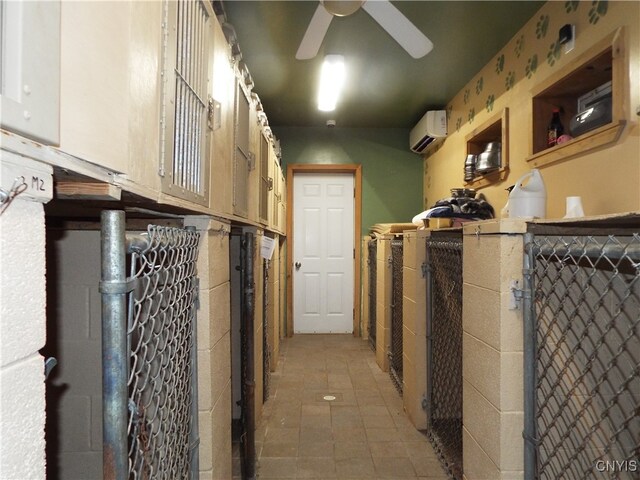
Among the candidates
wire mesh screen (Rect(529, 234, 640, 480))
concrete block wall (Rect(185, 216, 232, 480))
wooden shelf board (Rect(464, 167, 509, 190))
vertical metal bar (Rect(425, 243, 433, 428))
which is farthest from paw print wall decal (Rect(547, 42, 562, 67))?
concrete block wall (Rect(185, 216, 232, 480))

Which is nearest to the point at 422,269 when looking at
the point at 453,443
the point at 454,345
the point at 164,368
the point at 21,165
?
the point at 454,345

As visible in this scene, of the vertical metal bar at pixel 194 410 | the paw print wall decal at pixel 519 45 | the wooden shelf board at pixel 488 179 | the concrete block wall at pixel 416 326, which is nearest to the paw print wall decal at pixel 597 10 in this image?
the paw print wall decal at pixel 519 45

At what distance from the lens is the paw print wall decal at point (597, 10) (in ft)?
6.25

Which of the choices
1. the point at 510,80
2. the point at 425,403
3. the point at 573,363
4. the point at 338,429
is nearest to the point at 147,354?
the point at 573,363

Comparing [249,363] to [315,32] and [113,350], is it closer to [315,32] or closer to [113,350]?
[113,350]

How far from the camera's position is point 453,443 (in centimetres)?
225

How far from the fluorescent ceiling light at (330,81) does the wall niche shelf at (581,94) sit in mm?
1474

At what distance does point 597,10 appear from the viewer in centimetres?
196

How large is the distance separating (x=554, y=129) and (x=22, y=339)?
286 cm

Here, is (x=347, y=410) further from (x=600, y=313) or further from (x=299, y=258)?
(x=299, y=258)

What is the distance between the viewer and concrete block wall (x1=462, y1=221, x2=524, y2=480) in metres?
1.29

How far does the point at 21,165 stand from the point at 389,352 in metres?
3.62

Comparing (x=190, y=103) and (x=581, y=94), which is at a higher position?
(x=581, y=94)

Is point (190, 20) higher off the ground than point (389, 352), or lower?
higher
